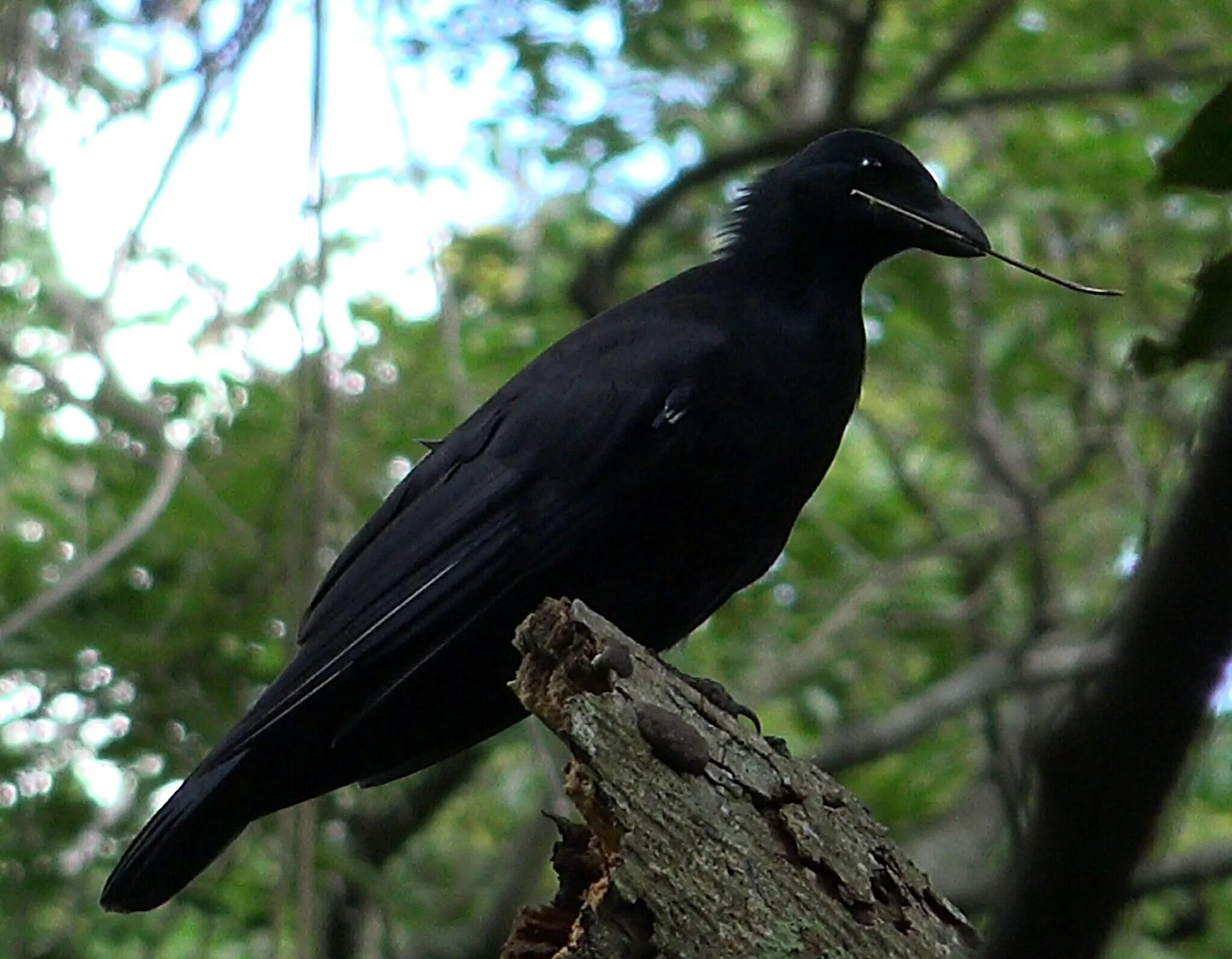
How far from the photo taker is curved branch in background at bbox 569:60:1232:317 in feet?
19.3

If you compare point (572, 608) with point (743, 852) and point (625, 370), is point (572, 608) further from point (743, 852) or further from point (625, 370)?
point (625, 370)

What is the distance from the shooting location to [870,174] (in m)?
Result: 3.53

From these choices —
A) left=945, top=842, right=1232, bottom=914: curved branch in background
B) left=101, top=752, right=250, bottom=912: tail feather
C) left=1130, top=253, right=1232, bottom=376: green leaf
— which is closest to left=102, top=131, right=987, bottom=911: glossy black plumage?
left=101, top=752, right=250, bottom=912: tail feather

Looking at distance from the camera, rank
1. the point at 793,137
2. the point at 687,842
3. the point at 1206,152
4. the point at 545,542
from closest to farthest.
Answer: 1. the point at 1206,152
2. the point at 687,842
3. the point at 545,542
4. the point at 793,137

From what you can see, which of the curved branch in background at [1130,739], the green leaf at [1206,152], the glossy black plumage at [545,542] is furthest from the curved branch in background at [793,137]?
the curved branch in background at [1130,739]

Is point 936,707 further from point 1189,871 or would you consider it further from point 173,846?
point 173,846

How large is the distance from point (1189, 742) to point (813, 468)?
2.45 m

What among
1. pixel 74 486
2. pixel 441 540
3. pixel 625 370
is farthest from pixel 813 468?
pixel 74 486

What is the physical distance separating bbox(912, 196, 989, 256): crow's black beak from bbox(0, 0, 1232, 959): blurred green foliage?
135cm

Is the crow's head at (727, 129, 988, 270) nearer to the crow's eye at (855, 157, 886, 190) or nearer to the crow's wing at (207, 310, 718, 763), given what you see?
the crow's eye at (855, 157, 886, 190)

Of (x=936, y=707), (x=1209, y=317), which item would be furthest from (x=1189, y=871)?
(x=1209, y=317)

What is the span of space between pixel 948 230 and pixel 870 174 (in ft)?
1.00

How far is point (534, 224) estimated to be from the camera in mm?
7000

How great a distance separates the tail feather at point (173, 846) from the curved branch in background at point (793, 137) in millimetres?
3168
